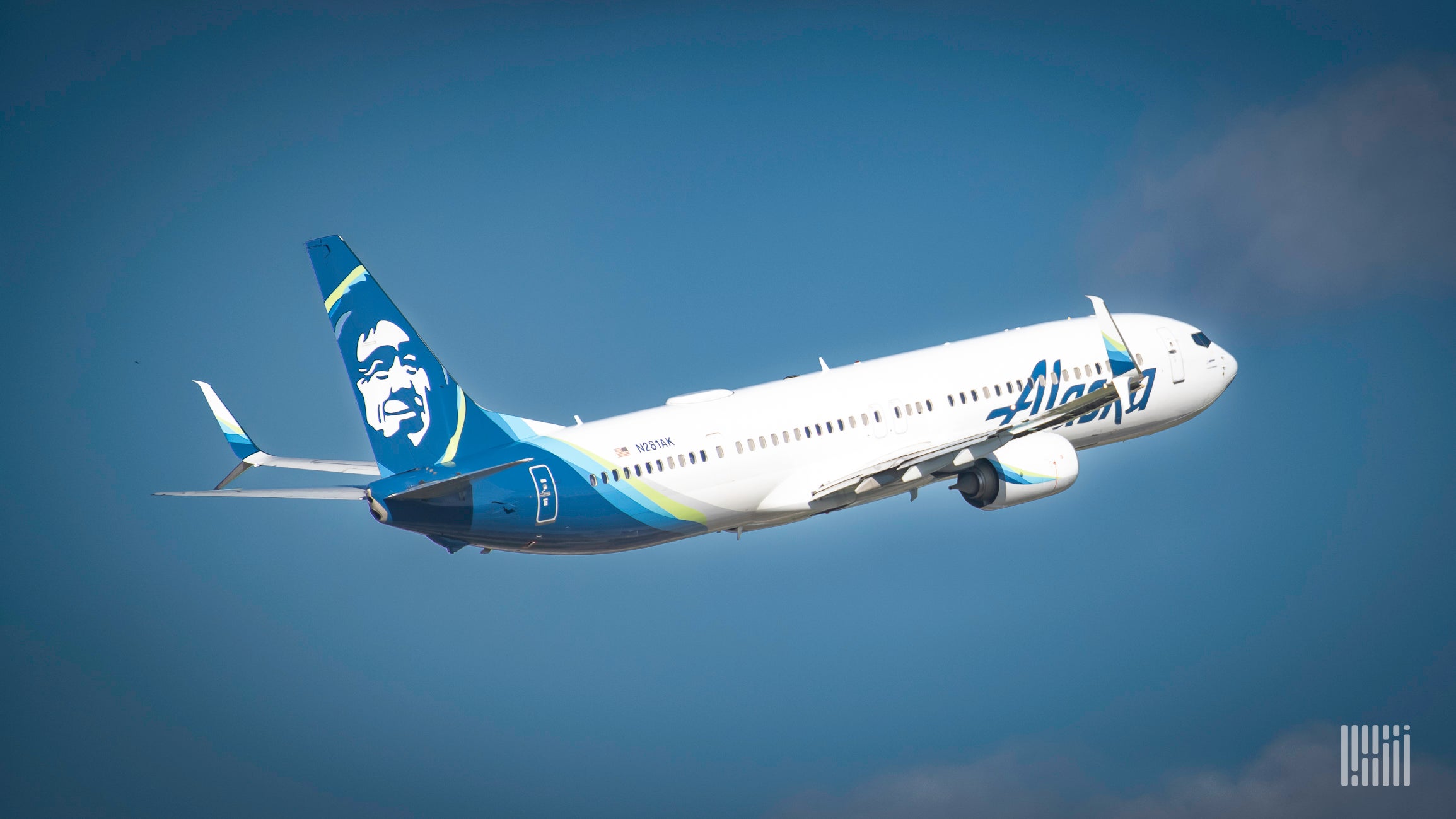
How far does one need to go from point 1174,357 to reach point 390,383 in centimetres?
A: 2757

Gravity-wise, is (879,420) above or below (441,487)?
above

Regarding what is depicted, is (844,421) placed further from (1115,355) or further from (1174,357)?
(1174,357)

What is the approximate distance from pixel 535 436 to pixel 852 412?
9713 mm

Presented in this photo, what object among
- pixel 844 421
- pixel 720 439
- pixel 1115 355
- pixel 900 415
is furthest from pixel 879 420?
pixel 1115 355

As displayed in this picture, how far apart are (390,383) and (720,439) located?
9.49m

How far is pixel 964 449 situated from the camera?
4419 centimetres

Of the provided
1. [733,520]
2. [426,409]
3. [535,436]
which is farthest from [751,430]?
[426,409]

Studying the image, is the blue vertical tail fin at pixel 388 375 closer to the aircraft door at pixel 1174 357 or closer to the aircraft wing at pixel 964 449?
the aircraft wing at pixel 964 449

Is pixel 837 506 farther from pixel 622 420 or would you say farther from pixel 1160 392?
pixel 1160 392

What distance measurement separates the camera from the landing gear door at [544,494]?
40.3 meters

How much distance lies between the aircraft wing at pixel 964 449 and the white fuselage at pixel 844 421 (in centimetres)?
39

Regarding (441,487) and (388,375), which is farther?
(388,375)

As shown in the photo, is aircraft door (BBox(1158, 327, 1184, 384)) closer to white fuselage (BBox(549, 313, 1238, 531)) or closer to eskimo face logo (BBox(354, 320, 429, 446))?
white fuselage (BBox(549, 313, 1238, 531))

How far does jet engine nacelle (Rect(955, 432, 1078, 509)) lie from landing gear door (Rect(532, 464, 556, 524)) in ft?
44.3
